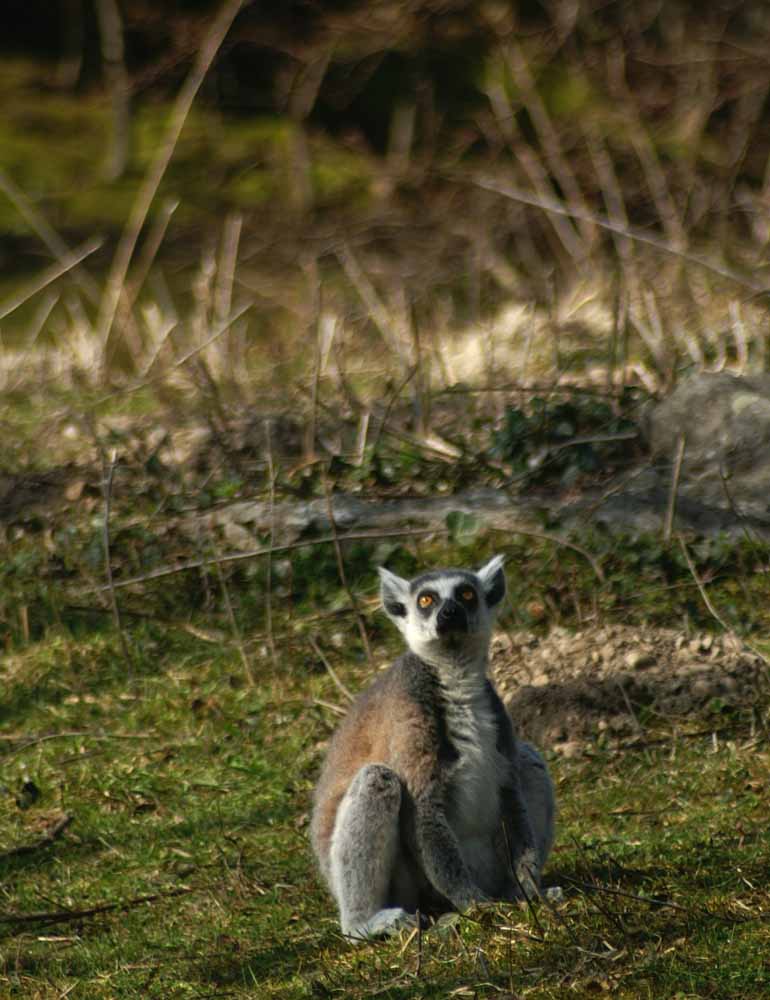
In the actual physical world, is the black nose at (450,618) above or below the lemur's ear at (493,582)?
above

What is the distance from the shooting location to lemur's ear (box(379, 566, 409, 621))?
516 cm

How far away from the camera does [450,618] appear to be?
15.7ft

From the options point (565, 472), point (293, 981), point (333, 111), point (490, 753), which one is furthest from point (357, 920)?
point (333, 111)

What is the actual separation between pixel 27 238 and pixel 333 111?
446 centimetres

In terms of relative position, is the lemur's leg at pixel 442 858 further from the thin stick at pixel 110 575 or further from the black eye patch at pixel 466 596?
the thin stick at pixel 110 575

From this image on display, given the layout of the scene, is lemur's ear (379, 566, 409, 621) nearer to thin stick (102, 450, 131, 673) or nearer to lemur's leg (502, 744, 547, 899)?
lemur's leg (502, 744, 547, 899)

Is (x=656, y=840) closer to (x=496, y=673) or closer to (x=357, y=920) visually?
(x=357, y=920)

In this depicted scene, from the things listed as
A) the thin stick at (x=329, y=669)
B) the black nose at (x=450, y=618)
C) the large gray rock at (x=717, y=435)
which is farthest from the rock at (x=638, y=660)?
the black nose at (x=450, y=618)

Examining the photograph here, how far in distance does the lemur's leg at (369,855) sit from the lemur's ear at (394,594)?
0.73 metres

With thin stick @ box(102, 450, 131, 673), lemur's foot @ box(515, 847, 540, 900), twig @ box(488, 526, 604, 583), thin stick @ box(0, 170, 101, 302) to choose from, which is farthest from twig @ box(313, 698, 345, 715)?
thin stick @ box(0, 170, 101, 302)

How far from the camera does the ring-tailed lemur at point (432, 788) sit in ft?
14.8

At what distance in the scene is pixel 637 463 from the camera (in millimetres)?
8688

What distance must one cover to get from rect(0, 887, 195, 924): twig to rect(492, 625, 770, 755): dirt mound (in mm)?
1831

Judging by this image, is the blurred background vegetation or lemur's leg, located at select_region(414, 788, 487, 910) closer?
lemur's leg, located at select_region(414, 788, 487, 910)
